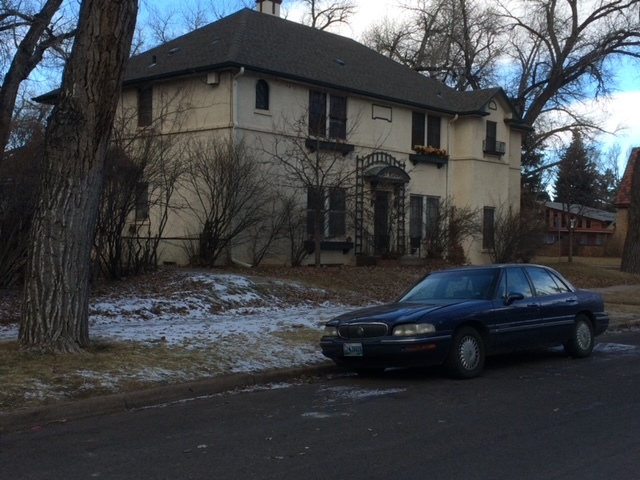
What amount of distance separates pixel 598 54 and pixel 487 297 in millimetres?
27948

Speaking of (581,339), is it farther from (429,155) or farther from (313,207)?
Result: (429,155)

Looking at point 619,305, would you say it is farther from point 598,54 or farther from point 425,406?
point 598,54

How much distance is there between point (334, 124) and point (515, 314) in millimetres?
16268

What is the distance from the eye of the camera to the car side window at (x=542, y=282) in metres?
11.8

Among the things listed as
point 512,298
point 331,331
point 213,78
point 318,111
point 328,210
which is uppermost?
point 213,78

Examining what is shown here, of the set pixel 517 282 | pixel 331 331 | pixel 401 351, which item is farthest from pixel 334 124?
pixel 401 351

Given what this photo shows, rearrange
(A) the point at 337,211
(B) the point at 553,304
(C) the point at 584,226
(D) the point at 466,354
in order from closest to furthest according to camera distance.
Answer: (D) the point at 466,354 → (B) the point at 553,304 → (A) the point at 337,211 → (C) the point at 584,226

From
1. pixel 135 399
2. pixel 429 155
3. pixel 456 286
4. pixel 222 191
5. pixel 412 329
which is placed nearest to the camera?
pixel 135 399

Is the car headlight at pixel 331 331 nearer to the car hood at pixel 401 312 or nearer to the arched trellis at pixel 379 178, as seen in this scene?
the car hood at pixel 401 312

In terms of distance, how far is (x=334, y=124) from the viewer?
26359 mm

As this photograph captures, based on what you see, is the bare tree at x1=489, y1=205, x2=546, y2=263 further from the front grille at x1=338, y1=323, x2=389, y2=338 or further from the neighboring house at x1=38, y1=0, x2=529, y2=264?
the front grille at x1=338, y1=323, x2=389, y2=338

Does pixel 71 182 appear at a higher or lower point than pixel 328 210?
lower

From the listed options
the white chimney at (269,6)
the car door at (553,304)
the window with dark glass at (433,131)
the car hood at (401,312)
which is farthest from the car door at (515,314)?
the white chimney at (269,6)

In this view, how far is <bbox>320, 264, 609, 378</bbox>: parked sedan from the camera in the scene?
9906mm
